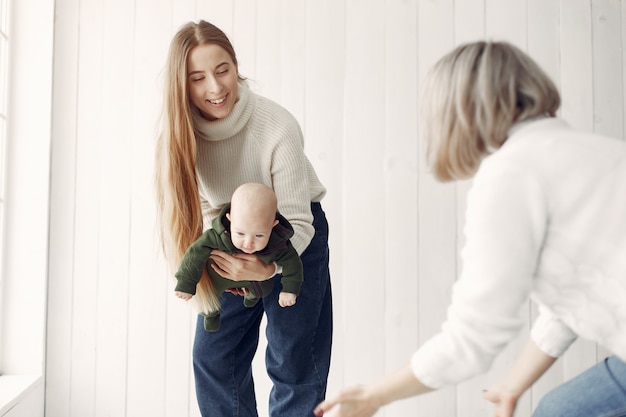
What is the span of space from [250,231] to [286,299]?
0.22 m

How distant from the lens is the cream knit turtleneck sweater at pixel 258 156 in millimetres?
1653

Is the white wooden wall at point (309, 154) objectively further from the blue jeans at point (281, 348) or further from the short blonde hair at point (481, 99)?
the short blonde hair at point (481, 99)

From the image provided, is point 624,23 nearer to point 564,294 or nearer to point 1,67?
point 564,294

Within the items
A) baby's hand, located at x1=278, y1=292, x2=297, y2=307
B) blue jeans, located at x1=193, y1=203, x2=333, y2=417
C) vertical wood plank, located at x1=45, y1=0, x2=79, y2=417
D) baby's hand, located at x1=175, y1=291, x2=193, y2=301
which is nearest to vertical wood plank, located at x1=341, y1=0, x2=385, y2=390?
blue jeans, located at x1=193, y1=203, x2=333, y2=417

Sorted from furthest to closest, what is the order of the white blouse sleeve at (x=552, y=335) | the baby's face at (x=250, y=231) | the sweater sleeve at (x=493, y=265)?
the baby's face at (x=250, y=231), the white blouse sleeve at (x=552, y=335), the sweater sleeve at (x=493, y=265)

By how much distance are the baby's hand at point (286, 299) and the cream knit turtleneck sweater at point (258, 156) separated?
12 cm

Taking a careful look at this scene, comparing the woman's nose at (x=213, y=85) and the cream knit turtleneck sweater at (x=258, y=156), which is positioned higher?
the woman's nose at (x=213, y=85)

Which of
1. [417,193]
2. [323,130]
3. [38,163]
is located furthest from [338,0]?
[38,163]

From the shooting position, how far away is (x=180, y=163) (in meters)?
1.62

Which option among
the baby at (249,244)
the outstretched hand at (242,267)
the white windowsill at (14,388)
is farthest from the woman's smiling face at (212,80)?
the white windowsill at (14,388)

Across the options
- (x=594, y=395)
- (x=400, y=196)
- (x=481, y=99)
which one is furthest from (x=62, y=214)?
(x=594, y=395)

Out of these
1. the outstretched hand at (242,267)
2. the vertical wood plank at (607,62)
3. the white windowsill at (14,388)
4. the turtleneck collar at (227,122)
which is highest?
the vertical wood plank at (607,62)

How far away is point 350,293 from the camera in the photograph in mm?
2357

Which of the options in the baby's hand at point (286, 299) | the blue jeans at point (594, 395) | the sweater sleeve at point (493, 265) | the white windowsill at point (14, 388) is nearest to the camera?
the sweater sleeve at point (493, 265)
